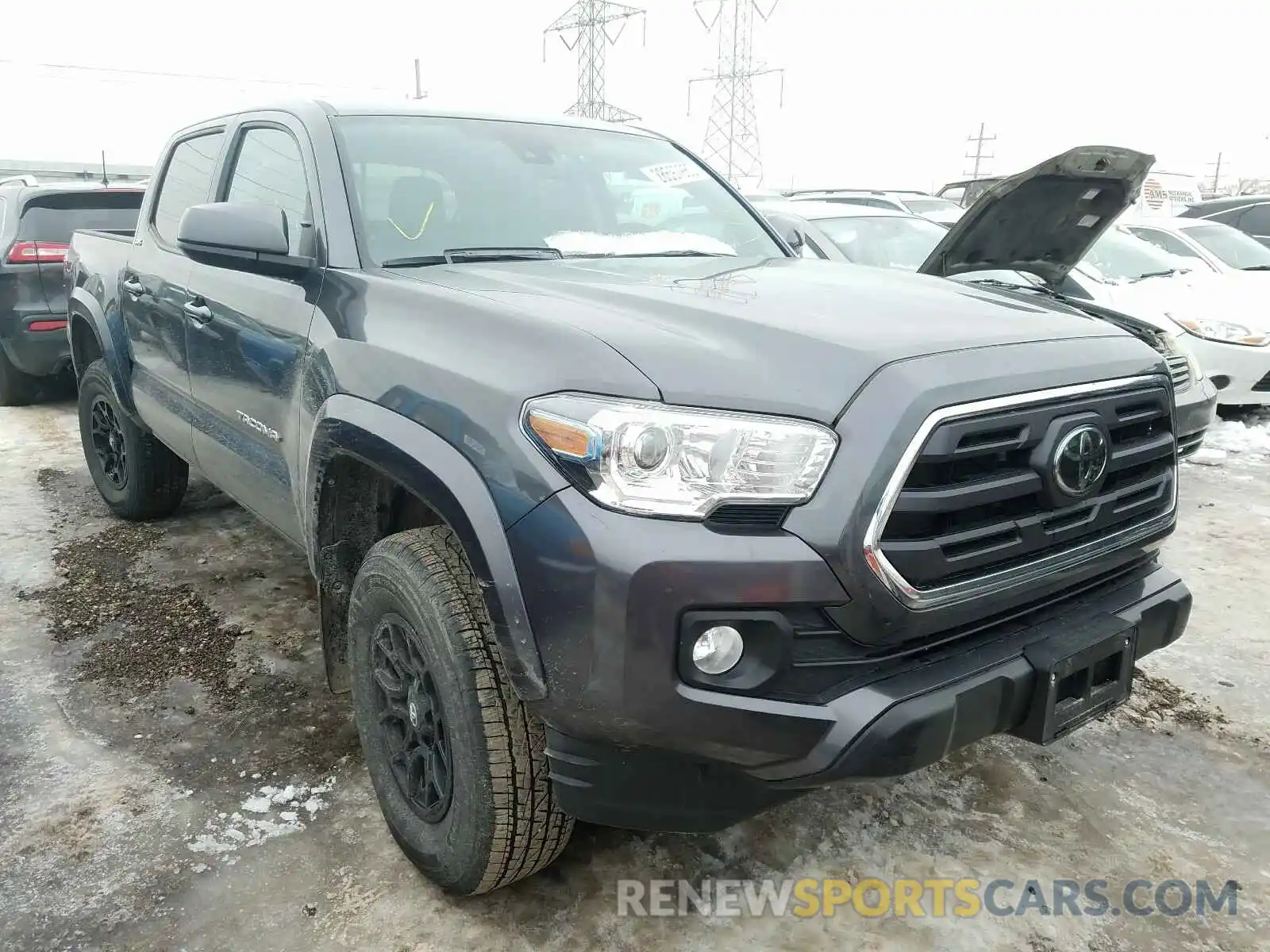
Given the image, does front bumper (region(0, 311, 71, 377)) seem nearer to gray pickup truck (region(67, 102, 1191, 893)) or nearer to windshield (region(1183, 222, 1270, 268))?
gray pickup truck (region(67, 102, 1191, 893))

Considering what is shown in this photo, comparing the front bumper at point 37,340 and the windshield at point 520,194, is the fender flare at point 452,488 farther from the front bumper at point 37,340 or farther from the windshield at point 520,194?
the front bumper at point 37,340

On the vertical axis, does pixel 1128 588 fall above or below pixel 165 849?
above

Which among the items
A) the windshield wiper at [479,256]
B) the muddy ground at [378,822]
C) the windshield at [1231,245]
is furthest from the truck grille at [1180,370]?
the windshield at [1231,245]

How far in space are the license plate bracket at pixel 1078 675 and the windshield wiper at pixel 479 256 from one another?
160 cm

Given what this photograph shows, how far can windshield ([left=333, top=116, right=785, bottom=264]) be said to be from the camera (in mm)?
2635

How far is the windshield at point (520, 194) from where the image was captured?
2635 millimetres

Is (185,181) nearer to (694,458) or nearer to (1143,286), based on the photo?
(694,458)

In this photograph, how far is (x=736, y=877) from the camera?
7.43 ft

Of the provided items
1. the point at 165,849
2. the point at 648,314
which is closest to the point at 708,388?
the point at 648,314

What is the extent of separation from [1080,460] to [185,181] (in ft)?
11.4

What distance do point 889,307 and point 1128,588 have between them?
0.84 m

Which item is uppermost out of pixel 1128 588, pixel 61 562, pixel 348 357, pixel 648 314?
pixel 648 314

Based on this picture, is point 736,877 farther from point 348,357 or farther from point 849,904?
point 348,357

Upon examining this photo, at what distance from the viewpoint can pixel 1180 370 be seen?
4809 millimetres
